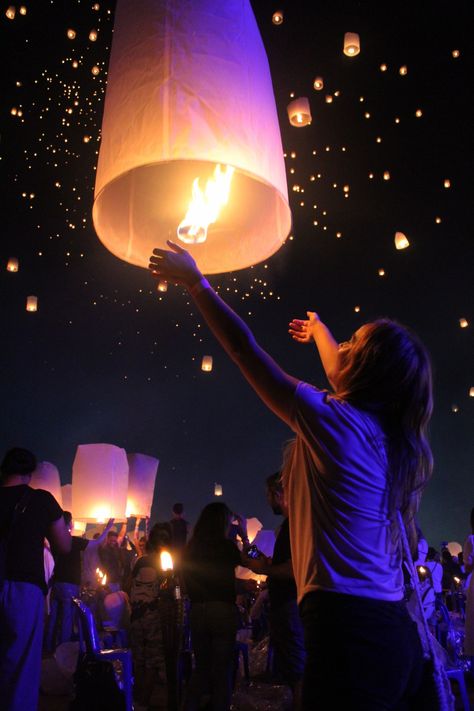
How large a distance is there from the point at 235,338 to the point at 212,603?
3.59 metres

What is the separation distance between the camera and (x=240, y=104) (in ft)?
5.94

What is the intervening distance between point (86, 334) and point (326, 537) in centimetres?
1602

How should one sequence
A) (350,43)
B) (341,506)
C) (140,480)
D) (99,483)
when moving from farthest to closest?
1. (140,480)
2. (99,483)
3. (350,43)
4. (341,506)

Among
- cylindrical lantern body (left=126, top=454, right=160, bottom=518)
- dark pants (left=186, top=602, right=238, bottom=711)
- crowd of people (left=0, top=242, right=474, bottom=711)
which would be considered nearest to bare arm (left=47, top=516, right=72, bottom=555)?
dark pants (left=186, top=602, right=238, bottom=711)

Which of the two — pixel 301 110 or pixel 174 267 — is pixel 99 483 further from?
pixel 174 267

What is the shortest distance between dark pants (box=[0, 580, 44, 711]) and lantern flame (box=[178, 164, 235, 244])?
2908 millimetres

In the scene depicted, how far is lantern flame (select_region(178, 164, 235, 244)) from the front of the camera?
76.0 inches

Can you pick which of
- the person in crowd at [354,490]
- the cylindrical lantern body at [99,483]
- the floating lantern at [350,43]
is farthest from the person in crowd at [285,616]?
the floating lantern at [350,43]

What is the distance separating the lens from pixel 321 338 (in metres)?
2.35

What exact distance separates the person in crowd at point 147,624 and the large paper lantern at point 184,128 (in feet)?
14.0

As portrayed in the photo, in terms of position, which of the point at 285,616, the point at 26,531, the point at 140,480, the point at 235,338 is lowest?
the point at 285,616

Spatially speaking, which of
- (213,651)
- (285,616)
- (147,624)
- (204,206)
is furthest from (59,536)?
(204,206)

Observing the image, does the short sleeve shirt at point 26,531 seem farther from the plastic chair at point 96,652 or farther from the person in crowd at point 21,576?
the plastic chair at point 96,652

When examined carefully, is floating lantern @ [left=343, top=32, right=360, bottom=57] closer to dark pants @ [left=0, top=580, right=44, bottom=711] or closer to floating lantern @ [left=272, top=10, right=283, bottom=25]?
floating lantern @ [left=272, top=10, right=283, bottom=25]
